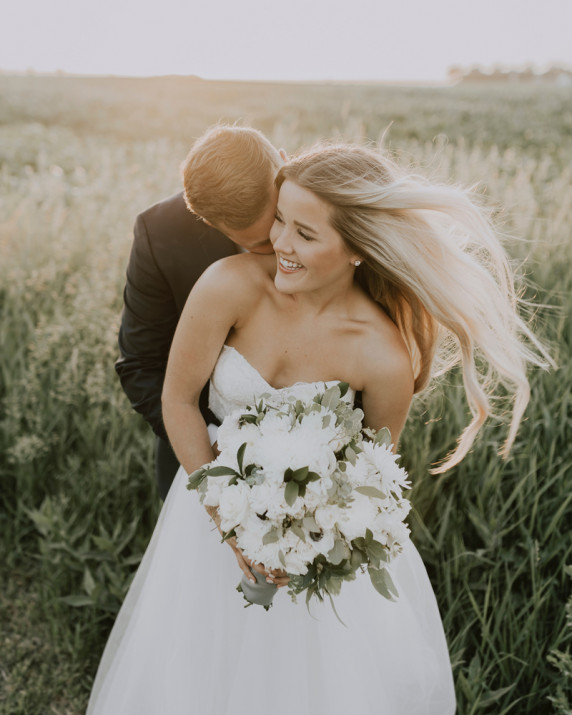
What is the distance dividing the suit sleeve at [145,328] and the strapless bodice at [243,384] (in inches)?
20.7

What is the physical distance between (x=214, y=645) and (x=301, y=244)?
4.67 feet

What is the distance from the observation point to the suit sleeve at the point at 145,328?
8.18 ft

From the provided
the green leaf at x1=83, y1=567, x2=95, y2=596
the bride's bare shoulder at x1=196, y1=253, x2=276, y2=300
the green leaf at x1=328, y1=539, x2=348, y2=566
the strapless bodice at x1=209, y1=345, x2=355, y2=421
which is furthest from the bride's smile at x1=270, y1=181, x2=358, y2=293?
the green leaf at x1=83, y1=567, x2=95, y2=596

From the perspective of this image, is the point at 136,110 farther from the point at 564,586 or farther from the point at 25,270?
the point at 564,586

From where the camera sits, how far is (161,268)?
247 cm

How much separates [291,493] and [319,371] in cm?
66

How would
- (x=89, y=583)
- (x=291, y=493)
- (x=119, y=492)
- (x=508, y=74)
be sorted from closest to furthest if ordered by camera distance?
1. (x=291, y=493)
2. (x=89, y=583)
3. (x=119, y=492)
4. (x=508, y=74)

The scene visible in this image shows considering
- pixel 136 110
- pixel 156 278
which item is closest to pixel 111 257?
pixel 156 278

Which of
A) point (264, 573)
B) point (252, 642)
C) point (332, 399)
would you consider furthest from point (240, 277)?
point (252, 642)

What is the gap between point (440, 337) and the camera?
92.2 inches

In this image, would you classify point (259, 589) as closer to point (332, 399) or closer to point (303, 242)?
point (332, 399)

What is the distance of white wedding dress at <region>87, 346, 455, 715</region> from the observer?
2.21 metres

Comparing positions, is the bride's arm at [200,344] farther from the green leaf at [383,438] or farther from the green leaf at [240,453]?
the green leaf at [383,438]

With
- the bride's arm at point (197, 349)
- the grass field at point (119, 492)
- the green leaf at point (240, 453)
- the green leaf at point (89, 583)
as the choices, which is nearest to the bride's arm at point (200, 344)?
the bride's arm at point (197, 349)
